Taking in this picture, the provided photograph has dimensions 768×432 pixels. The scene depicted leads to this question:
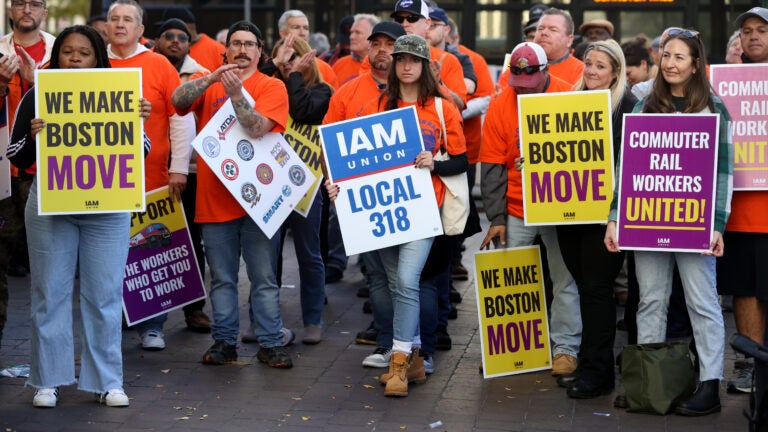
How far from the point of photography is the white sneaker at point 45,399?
6488 millimetres

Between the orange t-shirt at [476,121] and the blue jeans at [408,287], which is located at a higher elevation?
the orange t-shirt at [476,121]

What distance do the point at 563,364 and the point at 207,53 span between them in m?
4.95

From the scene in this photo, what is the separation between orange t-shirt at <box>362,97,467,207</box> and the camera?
7.04 meters

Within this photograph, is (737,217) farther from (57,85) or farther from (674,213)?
(57,85)

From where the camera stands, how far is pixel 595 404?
6750 mm

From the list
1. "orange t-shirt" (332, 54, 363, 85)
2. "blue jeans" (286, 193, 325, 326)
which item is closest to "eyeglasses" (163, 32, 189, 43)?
"blue jeans" (286, 193, 325, 326)

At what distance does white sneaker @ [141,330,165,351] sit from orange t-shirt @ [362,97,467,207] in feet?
6.96

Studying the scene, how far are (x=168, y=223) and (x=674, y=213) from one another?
3.31 meters

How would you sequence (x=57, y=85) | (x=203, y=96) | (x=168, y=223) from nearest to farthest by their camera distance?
(x=57, y=85) < (x=203, y=96) < (x=168, y=223)

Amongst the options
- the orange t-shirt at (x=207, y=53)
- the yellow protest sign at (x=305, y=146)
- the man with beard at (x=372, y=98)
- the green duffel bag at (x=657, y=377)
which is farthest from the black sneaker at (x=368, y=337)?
the orange t-shirt at (x=207, y=53)

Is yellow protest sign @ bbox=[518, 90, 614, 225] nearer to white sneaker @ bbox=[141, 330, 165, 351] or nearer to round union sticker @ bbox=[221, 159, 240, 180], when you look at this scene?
round union sticker @ bbox=[221, 159, 240, 180]

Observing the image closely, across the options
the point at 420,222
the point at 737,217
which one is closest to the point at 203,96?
the point at 420,222

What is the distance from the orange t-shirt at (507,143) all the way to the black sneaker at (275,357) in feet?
5.23

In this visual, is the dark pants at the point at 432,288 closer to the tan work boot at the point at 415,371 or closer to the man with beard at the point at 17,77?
the tan work boot at the point at 415,371
